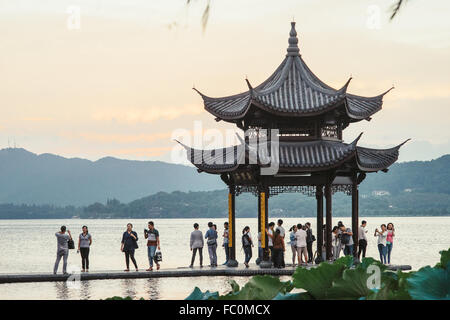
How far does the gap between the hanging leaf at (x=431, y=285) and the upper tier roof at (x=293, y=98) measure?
2290cm

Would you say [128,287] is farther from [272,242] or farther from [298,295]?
[298,295]

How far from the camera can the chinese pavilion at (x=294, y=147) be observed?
89.0 feet

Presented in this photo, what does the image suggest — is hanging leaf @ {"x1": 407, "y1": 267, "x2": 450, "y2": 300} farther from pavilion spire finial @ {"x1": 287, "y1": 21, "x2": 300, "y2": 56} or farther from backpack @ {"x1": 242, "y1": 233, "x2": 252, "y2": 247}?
pavilion spire finial @ {"x1": 287, "y1": 21, "x2": 300, "y2": 56}

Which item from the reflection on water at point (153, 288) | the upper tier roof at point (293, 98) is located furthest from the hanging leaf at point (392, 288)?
the upper tier roof at point (293, 98)

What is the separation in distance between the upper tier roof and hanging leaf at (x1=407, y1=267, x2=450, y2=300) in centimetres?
2290

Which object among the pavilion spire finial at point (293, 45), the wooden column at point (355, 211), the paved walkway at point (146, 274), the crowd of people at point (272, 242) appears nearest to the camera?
the paved walkway at point (146, 274)

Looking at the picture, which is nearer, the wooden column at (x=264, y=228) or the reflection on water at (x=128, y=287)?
the reflection on water at (x=128, y=287)

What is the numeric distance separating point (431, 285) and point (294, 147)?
2387 centimetres

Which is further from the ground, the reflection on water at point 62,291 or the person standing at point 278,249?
the person standing at point 278,249

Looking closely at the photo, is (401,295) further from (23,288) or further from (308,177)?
(308,177)

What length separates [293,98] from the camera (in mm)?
28094

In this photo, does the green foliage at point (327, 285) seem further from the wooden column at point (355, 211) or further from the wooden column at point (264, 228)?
the wooden column at point (355, 211)
